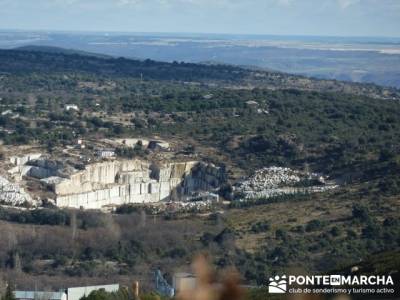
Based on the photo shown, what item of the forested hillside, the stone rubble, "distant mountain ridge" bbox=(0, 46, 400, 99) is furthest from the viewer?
"distant mountain ridge" bbox=(0, 46, 400, 99)

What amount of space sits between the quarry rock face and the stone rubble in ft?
6.41

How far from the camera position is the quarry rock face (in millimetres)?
39406

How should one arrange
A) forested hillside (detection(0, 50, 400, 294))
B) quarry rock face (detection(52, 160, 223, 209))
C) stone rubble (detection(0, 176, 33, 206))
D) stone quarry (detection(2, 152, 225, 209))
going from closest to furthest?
forested hillside (detection(0, 50, 400, 294)) → stone rubble (detection(0, 176, 33, 206)) → stone quarry (detection(2, 152, 225, 209)) → quarry rock face (detection(52, 160, 223, 209))

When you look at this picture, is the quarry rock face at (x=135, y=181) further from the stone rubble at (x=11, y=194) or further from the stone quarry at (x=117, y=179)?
the stone rubble at (x=11, y=194)

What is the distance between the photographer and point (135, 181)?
42.0 m

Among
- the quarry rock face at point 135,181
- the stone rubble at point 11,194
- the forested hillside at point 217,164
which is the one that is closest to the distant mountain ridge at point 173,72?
the forested hillside at point 217,164

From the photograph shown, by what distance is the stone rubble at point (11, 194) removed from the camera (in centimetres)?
3554

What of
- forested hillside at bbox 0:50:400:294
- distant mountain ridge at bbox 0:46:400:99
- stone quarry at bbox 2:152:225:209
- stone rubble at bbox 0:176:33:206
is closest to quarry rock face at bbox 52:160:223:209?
stone quarry at bbox 2:152:225:209

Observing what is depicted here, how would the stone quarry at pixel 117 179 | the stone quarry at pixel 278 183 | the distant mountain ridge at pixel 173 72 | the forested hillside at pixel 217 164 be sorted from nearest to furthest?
the forested hillside at pixel 217 164 → the stone quarry at pixel 278 183 → the stone quarry at pixel 117 179 → the distant mountain ridge at pixel 173 72

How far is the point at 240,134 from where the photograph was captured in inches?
1923

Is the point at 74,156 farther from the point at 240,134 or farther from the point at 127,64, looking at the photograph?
the point at 127,64

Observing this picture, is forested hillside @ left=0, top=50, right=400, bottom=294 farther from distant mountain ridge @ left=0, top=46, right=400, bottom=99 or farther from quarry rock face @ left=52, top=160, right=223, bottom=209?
quarry rock face @ left=52, top=160, right=223, bottom=209

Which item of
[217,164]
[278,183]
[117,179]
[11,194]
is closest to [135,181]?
[117,179]

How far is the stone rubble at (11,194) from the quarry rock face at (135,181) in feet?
6.41
